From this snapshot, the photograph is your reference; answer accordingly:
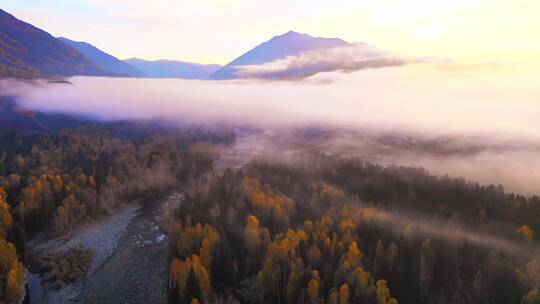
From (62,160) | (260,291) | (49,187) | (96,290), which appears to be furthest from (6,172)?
(260,291)

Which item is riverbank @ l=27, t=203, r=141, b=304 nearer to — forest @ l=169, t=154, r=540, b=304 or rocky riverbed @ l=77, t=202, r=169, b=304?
rocky riverbed @ l=77, t=202, r=169, b=304

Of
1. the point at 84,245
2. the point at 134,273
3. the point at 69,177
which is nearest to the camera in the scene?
the point at 134,273

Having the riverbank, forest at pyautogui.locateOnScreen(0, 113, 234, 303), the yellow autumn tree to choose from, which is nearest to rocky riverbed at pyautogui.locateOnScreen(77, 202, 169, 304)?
the riverbank

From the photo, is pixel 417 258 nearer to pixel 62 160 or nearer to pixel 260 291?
pixel 260 291

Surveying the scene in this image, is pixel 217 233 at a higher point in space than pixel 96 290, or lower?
higher

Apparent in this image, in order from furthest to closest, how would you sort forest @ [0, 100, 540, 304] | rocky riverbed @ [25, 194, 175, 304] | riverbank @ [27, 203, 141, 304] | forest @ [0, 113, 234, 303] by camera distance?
forest @ [0, 113, 234, 303], riverbank @ [27, 203, 141, 304], rocky riverbed @ [25, 194, 175, 304], forest @ [0, 100, 540, 304]

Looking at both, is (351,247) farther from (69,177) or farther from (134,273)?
(69,177)

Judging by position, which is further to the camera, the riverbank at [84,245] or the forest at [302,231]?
the riverbank at [84,245]

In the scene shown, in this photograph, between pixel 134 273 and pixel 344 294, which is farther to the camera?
pixel 134 273

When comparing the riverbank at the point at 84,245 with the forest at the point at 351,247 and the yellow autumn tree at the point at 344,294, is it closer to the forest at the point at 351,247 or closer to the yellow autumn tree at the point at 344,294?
the forest at the point at 351,247

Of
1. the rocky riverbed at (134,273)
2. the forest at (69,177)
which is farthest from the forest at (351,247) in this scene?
the forest at (69,177)

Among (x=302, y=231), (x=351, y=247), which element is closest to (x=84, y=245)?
(x=302, y=231)
